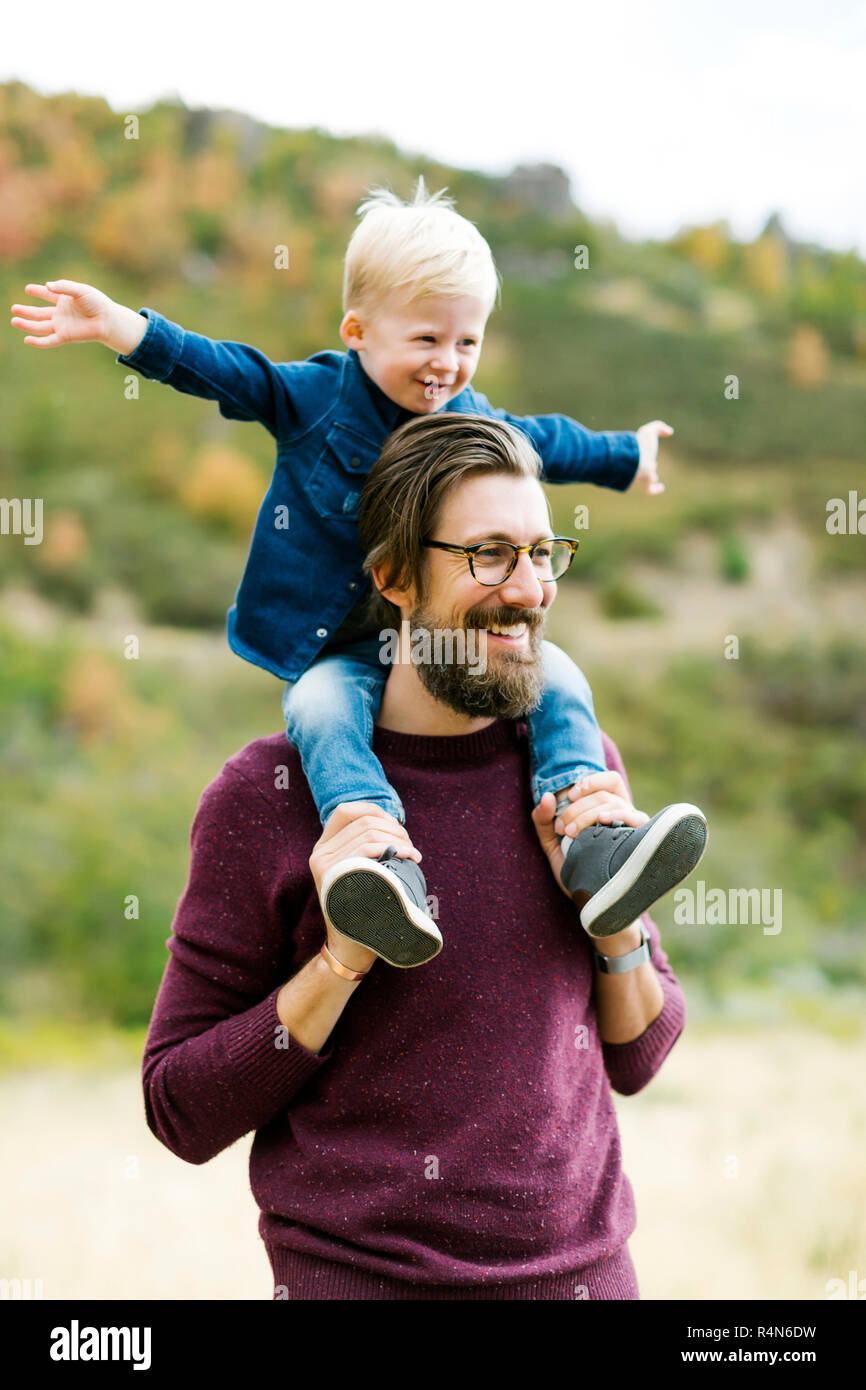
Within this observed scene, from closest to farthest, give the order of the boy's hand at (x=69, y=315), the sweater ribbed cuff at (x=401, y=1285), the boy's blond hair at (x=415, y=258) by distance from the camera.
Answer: the sweater ribbed cuff at (x=401, y=1285) → the boy's hand at (x=69, y=315) → the boy's blond hair at (x=415, y=258)

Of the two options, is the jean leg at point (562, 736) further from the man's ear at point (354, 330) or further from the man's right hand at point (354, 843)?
the man's ear at point (354, 330)

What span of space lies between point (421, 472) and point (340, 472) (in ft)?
0.60

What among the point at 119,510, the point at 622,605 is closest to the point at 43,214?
the point at 119,510

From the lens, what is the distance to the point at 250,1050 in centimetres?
166

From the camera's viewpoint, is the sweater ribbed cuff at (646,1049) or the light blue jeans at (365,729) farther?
the sweater ribbed cuff at (646,1049)

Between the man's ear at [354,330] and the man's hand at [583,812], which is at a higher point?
the man's ear at [354,330]

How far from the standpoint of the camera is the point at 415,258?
76.7 inches

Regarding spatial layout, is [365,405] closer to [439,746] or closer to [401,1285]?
[439,746]

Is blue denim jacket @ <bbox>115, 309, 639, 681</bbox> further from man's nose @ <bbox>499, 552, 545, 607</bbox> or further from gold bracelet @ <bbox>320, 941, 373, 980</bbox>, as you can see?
gold bracelet @ <bbox>320, 941, 373, 980</bbox>

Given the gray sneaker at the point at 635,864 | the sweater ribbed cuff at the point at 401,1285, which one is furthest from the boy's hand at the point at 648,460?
the sweater ribbed cuff at the point at 401,1285

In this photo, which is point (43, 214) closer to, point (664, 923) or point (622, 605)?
point (622, 605)

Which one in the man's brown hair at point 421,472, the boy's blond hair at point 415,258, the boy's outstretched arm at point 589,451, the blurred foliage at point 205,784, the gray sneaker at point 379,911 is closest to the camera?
the gray sneaker at point 379,911

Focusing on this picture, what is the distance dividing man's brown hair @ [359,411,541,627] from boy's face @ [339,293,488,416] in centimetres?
7

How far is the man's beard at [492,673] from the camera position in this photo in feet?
5.85
